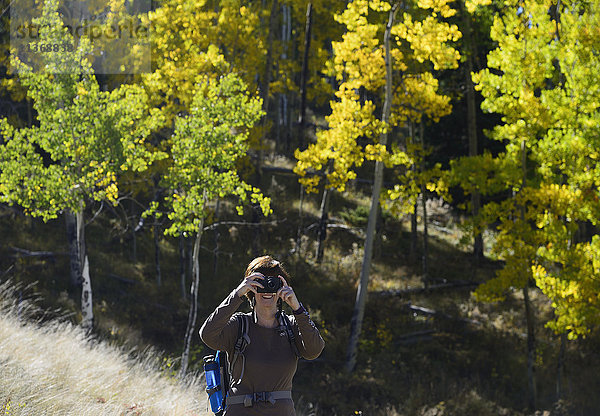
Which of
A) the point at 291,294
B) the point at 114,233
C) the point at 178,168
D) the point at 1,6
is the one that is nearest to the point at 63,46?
the point at 178,168

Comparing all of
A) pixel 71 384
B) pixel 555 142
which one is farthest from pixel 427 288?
pixel 71 384

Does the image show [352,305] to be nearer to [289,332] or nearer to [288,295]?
[289,332]

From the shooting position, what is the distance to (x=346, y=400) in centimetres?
1444

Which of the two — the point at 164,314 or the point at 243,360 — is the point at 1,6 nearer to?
the point at 164,314

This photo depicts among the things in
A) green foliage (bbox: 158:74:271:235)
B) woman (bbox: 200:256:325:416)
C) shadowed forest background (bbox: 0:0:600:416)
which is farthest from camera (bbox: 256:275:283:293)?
green foliage (bbox: 158:74:271:235)

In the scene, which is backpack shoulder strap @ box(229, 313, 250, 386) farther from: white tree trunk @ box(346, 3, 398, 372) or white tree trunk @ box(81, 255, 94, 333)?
white tree trunk @ box(81, 255, 94, 333)

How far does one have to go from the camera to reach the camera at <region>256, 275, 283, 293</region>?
3.61 meters

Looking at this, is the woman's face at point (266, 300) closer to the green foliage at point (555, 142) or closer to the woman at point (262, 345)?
the woman at point (262, 345)

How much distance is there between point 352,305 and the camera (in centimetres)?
1819

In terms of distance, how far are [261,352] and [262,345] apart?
5 cm

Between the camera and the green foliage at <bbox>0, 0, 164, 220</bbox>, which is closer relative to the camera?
the camera

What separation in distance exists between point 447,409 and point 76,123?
437 inches

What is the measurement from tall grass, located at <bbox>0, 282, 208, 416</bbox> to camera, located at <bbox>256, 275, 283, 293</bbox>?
2324 millimetres

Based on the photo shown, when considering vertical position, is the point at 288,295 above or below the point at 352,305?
above
